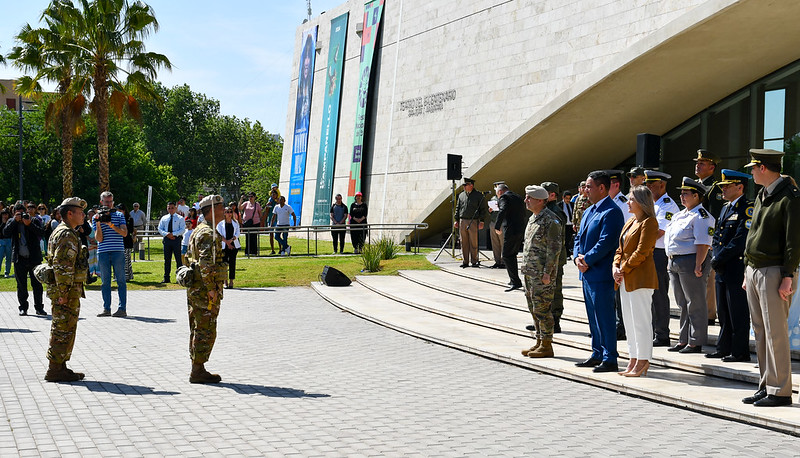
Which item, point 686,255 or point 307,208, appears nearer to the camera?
point 686,255

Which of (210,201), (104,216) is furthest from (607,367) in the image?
(104,216)

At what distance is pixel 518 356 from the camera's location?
8.98 meters

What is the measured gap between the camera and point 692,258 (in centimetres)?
851

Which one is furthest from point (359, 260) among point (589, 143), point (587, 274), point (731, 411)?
point (731, 411)

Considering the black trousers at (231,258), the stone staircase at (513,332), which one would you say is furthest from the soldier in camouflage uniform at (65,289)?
the black trousers at (231,258)

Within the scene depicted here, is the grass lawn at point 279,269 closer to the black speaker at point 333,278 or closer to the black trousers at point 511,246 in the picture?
the black speaker at point 333,278

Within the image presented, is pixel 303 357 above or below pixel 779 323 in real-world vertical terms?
below

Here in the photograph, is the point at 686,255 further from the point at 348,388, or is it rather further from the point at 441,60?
the point at 441,60

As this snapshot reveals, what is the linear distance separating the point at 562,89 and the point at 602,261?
49.6 ft

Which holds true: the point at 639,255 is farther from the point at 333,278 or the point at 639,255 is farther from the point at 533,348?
the point at 333,278

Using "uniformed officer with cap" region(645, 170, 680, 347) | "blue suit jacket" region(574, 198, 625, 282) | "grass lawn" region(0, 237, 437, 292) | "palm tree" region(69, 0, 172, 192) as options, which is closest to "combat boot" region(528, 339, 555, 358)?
"blue suit jacket" region(574, 198, 625, 282)

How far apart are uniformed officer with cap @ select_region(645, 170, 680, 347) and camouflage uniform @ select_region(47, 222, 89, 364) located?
6.34m

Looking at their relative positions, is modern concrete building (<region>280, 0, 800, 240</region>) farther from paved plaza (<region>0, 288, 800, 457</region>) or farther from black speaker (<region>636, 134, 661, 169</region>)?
paved plaza (<region>0, 288, 800, 457</region>)

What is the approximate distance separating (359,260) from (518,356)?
44.1ft
